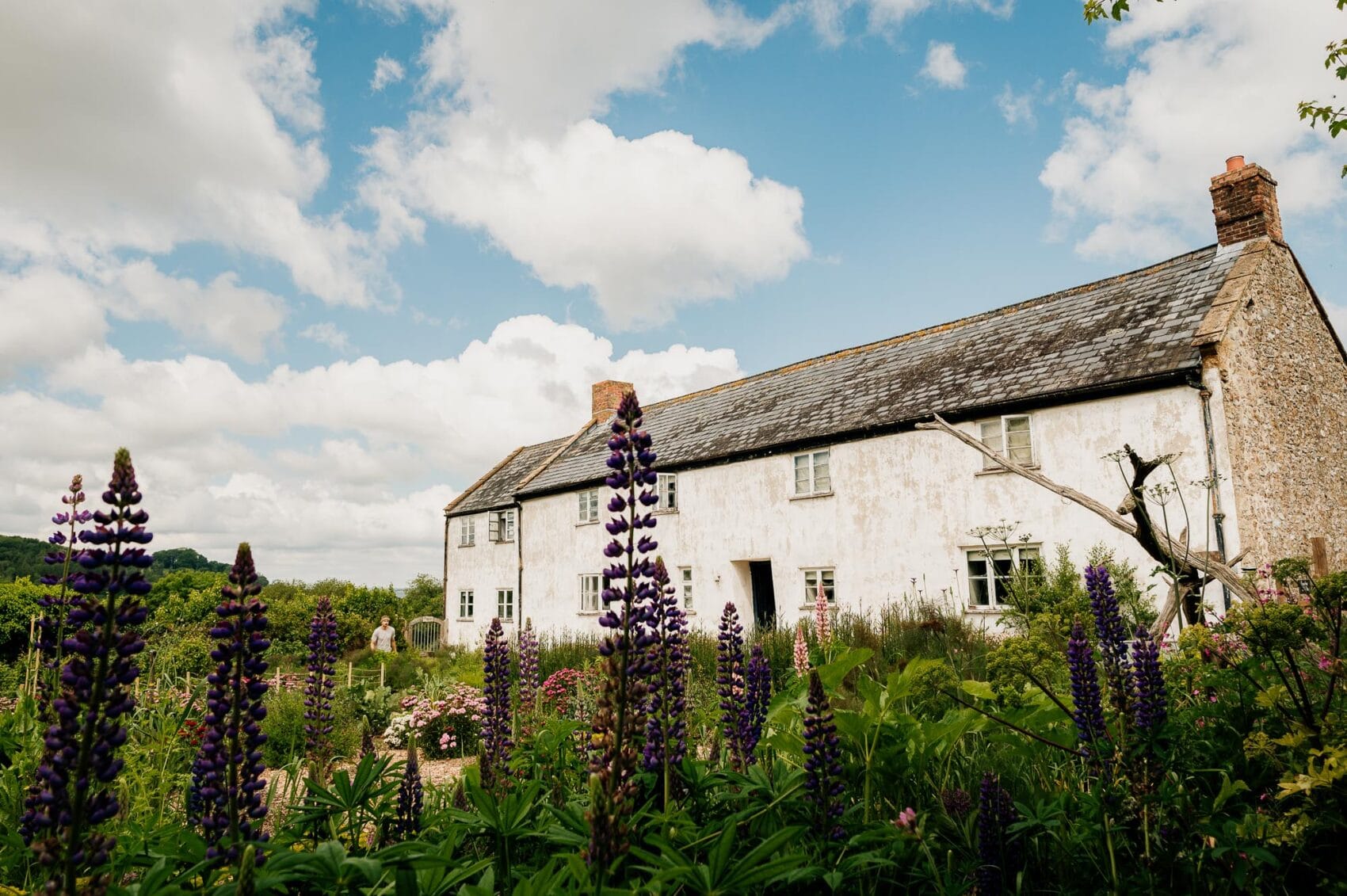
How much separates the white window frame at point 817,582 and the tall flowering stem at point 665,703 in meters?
15.2

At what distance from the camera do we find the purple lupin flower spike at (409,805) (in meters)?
2.98

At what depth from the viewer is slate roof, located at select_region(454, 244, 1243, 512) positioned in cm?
1437

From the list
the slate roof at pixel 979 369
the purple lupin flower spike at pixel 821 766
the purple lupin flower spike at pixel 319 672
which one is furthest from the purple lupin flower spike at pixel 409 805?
the slate roof at pixel 979 369

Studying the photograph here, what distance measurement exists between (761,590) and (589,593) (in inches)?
258

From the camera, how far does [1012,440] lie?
1539 cm

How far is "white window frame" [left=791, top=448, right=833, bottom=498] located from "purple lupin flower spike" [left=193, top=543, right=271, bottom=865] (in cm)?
1677

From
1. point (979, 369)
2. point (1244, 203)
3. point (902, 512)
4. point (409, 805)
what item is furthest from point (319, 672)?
point (1244, 203)

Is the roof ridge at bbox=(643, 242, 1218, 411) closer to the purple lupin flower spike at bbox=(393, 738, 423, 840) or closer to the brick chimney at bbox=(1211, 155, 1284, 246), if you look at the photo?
the brick chimney at bbox=(1211, 155, 1284, 246)

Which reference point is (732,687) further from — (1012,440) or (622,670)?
(1012,440)

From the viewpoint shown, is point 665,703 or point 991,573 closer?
point 665,703

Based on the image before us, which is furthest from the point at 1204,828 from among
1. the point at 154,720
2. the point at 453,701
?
the point at 453,701

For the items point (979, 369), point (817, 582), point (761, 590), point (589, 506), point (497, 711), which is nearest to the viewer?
point (497, 711)

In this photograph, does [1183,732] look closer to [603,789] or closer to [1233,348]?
[603,789]

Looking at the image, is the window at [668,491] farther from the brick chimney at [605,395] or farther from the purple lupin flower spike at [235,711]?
the purple lupin flower spike at [235,711]
